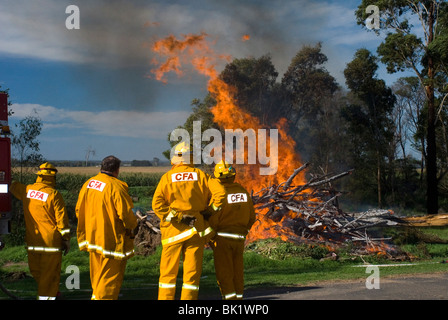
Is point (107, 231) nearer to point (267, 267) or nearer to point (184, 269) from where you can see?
point (184, 269)

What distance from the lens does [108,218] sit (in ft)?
20.4

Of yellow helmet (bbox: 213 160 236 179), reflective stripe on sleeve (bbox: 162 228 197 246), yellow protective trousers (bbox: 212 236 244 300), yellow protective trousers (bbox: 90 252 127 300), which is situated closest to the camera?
yellow protective trousers (bbox: 90 252 127 300)

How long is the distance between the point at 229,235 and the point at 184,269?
0.94m

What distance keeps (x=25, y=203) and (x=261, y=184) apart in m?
10.8

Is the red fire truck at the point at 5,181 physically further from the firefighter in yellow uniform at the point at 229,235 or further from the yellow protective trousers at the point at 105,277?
the firefighter in yellow uniform at the point at 229,235

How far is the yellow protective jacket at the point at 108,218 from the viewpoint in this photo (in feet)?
20.2

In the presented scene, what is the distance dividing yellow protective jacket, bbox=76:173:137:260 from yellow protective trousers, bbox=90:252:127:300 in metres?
0.09

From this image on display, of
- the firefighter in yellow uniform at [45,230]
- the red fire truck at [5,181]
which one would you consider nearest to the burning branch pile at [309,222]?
the firefighter in yellow uniform at [45,230]

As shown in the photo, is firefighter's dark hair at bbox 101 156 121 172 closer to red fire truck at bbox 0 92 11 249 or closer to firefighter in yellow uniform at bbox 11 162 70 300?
firefighter in yellow uniform at bbox 11 162 70 300

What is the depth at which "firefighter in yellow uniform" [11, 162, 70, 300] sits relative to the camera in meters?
7.27

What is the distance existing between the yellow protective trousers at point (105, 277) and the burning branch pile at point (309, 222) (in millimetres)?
7676

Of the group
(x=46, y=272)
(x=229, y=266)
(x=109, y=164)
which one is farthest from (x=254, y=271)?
(x=109, y=164)

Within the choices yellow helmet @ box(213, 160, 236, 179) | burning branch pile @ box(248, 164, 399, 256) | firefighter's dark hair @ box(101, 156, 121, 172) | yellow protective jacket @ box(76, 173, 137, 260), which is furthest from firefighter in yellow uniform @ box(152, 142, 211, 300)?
burning branch pile @ box(248, 164, 399, 256)
